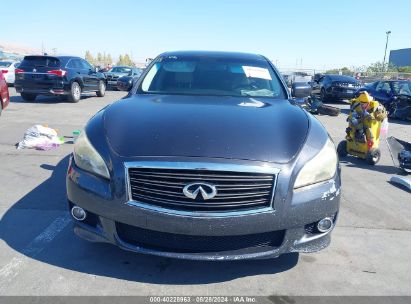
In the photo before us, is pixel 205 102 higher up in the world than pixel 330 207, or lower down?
higher up

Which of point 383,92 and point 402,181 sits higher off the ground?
point 383,92

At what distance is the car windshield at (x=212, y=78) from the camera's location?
4.11m

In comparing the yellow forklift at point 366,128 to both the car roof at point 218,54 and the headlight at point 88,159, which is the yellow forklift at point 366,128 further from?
the headlight at point 88,159

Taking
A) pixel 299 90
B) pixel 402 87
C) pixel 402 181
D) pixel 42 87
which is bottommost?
pixel 402 181

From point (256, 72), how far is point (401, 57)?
82.7 m

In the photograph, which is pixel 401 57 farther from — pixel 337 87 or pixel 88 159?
pixel 88 159

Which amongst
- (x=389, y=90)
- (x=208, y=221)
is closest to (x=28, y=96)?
(x=389, y=90)

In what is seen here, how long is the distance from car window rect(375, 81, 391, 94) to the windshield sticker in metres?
11.2

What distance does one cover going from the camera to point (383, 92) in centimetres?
1405

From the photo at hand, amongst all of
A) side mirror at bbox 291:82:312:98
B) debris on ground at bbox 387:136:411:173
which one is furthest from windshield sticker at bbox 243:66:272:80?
debris on ground at bbox 387:136:411:173

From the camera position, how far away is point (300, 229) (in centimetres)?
266

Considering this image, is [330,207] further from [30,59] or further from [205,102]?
[30,59]

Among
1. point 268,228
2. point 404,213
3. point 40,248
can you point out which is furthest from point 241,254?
point 404,213

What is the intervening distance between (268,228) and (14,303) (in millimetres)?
1710
